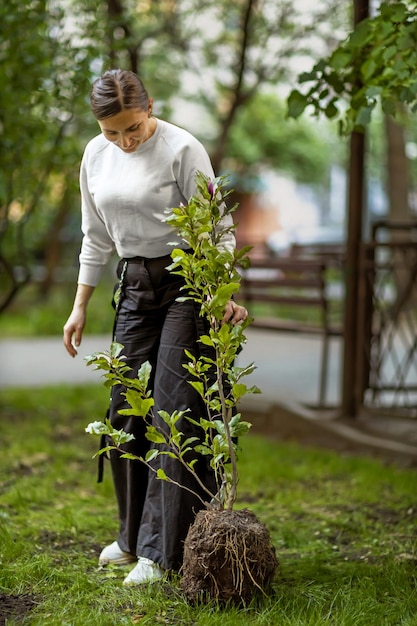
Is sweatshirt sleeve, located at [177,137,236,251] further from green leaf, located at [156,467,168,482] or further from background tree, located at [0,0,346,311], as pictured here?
background tree, located at [0,0,346,311]

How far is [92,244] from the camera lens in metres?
3.88

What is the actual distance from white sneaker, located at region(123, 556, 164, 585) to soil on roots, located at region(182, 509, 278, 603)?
0.31 metres

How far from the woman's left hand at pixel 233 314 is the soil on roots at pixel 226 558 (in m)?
0.68

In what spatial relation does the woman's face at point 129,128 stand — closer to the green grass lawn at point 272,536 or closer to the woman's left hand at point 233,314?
the woman's left hand at point 233,314

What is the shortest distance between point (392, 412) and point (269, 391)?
2210 mm

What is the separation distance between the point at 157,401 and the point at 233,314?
546 mm

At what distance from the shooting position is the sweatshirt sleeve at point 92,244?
383 centimetres

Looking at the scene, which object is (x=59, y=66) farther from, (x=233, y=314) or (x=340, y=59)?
(x=233, y=314)

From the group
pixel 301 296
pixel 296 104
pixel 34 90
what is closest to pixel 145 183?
pixel 296 104

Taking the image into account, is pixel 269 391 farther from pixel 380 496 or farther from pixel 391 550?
pixel 391 550

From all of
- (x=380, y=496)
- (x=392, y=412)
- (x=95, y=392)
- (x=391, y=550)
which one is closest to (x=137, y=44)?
(x=95, y=392)

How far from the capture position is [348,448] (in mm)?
6445

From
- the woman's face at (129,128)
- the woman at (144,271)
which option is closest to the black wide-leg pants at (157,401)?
the woman at (144,271)

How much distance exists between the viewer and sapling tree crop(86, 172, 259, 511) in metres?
3.22
